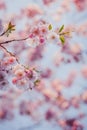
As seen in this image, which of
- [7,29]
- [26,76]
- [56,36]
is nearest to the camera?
[7,29]

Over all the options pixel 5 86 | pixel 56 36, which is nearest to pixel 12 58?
pixel 5 86

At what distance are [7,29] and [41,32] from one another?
0.61 m

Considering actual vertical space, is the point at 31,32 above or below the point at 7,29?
above

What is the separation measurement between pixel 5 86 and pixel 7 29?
1.01 metres

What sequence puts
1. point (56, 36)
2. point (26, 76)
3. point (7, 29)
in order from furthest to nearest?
point (26, 76), point (56, 36), point (7, 29)

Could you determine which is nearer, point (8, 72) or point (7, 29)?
point (7, 29)

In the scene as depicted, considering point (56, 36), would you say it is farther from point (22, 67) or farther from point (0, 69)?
point (0, 69)

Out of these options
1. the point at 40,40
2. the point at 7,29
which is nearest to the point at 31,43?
the point at 40,40

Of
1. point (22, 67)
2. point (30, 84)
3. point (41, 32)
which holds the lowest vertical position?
point (30, 84)

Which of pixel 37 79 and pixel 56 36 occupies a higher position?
pixel 56 36

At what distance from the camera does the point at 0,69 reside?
3.47m

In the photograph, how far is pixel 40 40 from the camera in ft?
11.2

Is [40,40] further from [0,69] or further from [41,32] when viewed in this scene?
[0,69]

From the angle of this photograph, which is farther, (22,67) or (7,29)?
(22,67)
